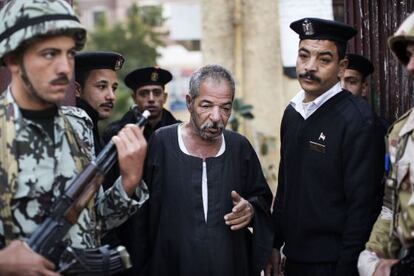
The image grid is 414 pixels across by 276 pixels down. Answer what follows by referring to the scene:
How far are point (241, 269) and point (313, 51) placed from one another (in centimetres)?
132

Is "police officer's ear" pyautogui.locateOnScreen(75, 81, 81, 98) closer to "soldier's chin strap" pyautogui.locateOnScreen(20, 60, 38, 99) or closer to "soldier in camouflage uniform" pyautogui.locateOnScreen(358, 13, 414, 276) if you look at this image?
"soldier's chin strap" pyautogui.locateOnScreen(20, 60, 38, 99)

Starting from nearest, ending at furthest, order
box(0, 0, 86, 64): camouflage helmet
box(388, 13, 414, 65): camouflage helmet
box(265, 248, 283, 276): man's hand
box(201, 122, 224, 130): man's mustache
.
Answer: box(0, 0, 86, 64): camouflage helmet
box(388, 13, 414, 65): camouflage helmet
box(201, 122, 224, 130): man's mustache
box(265, 248, 283, 276): man's hand

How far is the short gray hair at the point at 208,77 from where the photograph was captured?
14.4ft

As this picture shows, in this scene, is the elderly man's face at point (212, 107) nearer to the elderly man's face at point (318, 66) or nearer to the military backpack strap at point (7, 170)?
the elderly man's face at point (318, 66)

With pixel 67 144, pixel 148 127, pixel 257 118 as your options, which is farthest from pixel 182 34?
pixel 67 144

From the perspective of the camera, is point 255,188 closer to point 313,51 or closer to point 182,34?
point 313,51

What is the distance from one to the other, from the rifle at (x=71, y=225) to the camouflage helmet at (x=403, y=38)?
1461 millimetres

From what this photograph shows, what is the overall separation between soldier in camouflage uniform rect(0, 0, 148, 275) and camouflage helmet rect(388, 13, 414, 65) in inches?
51.7

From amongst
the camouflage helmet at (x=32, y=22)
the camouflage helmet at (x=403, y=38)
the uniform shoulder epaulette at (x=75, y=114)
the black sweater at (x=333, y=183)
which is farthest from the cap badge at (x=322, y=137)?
the camouflage helmet at (x=32, y=22)

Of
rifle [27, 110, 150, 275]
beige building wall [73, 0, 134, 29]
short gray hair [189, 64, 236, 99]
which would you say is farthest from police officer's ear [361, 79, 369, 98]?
beige building wall [73, 0, 134, 29]

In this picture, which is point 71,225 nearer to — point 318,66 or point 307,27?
point 318,66

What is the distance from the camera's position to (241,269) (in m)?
4.42

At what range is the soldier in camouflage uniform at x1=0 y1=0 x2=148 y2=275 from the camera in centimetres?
325

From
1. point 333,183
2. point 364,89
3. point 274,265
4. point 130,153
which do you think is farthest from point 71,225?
point 364,89
